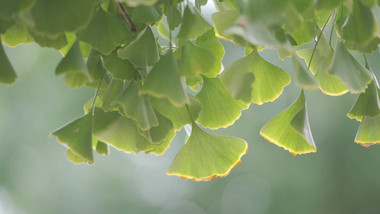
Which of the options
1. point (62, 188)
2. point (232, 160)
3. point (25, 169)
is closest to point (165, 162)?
point (62, 188)

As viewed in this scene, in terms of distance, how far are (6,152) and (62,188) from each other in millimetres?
376

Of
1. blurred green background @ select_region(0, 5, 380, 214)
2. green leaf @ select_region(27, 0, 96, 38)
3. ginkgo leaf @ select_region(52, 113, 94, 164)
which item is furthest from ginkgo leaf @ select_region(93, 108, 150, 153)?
blurred green background @ select_region(0, 5, 380, 214)

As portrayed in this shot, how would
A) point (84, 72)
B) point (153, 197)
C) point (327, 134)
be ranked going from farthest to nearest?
point (153, 197), point (327, 134), point (84, 72)

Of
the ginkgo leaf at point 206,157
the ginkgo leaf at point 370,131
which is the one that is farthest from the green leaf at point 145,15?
the ginkgo leaf at point 370,131

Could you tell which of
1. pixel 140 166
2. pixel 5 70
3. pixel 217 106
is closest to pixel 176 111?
pixel 217 106

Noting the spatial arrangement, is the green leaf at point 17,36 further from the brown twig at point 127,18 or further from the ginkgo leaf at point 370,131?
the ginkgo leaf at point 370,131

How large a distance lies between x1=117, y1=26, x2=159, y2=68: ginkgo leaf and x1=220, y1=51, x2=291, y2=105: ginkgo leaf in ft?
0.21

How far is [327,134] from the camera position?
8.89 ft

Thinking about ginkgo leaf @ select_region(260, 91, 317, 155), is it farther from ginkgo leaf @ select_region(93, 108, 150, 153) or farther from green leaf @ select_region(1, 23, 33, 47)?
green leaf @ select_region(1, 23, 33, 47)

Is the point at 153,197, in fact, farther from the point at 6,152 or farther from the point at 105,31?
the point at 105,31

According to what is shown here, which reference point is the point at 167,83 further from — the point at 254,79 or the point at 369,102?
the point at 369,102

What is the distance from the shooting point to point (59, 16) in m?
0.34

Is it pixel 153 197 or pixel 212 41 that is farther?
pixel 153 197

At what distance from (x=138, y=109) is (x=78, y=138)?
77mm
